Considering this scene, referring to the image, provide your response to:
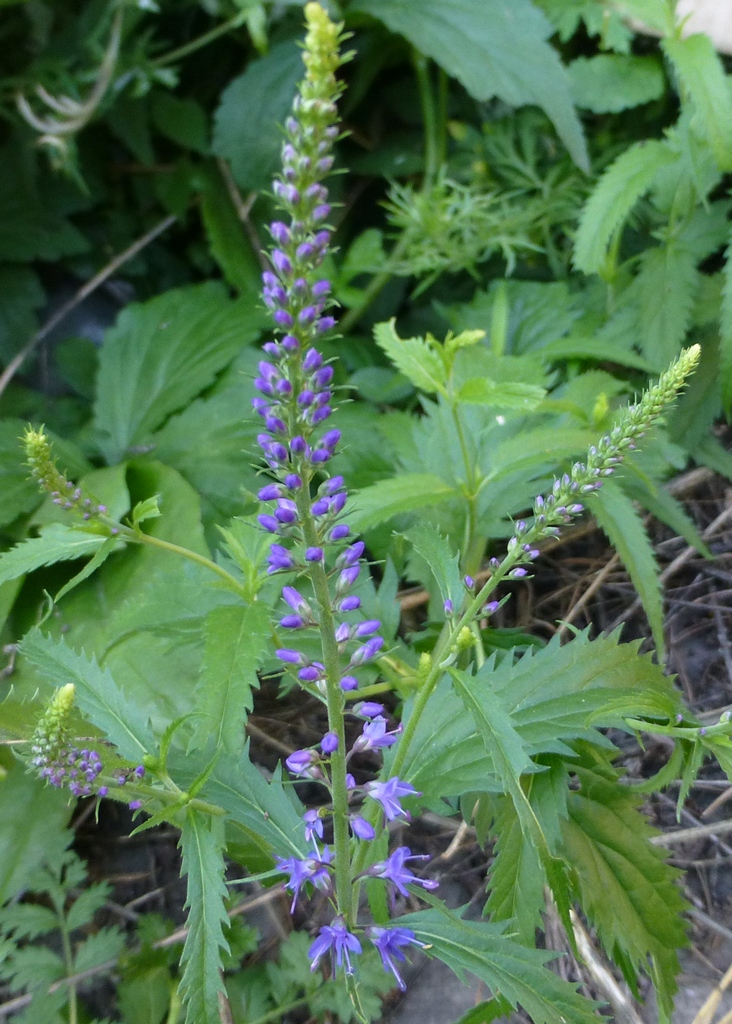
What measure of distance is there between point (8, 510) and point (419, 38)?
65.1 inches

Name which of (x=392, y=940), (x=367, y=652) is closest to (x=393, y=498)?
(x=367, y=652)

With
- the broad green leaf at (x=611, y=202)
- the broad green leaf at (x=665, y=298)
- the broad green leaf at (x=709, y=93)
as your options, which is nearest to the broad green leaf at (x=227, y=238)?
the broad green leaf at (x=611, y=202)

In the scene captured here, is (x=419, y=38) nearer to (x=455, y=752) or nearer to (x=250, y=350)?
(x=250, y=350)

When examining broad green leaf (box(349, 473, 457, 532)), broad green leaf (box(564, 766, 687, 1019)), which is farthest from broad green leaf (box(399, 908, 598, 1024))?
broad green leaf (box(349, 473, 457, 532))

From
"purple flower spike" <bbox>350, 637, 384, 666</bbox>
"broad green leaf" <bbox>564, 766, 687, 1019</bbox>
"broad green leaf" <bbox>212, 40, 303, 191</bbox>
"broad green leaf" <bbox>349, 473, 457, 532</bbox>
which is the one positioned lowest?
"broad green leaf" <bbox>564, 766, 687, 1019</bbox>

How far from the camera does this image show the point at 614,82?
2.21 meters

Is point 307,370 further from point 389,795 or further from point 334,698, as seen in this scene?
point 389,795

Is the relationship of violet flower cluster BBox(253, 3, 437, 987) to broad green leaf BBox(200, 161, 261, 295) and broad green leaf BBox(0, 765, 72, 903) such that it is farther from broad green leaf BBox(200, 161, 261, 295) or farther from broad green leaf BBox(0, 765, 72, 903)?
broad green leaf BBox(200, 161, 261, 295)

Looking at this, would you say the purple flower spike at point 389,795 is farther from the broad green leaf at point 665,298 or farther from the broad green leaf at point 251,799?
the broad green leaf at point 665,298

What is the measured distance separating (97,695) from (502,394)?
2.62 ft

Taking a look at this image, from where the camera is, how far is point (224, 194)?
2.56 meters

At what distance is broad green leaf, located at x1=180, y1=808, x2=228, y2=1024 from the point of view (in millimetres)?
948

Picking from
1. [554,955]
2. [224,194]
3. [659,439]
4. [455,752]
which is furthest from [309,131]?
[224,194]

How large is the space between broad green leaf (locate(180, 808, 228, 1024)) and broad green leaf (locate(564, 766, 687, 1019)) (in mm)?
538
